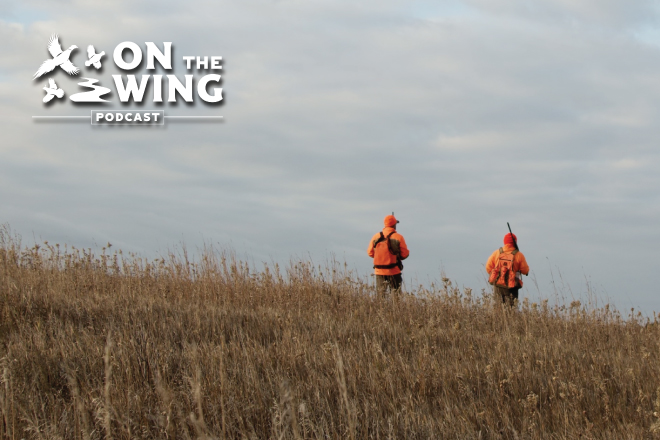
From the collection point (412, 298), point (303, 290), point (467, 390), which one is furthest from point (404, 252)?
point (467, 390)

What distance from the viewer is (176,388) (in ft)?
15.1

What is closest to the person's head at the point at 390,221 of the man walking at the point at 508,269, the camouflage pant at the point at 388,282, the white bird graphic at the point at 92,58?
the camouflage pant at the point at 388,282

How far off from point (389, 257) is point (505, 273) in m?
2.46

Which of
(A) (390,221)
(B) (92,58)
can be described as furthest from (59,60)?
(A) (390,221)

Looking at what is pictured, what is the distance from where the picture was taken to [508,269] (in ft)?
35.9

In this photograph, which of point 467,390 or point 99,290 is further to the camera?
point 99,290

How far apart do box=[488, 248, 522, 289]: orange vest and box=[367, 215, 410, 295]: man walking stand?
1.91m

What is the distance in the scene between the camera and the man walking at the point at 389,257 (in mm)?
11484

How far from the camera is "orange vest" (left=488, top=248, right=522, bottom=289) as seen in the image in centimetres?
1089

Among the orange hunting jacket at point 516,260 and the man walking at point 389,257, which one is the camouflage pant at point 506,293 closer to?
the orange hunting jacket at point 516,260

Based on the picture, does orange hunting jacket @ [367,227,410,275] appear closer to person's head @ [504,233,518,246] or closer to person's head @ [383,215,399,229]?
person's head @ [383,215,399,229]

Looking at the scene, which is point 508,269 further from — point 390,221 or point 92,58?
point 92,58

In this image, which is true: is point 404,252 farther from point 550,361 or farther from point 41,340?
point 41,340

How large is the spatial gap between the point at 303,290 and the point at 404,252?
8.25ft
